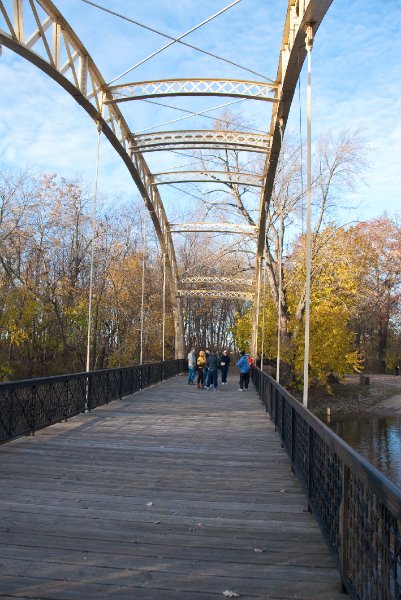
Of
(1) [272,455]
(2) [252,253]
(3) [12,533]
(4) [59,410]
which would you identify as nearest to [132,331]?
(2) [252,253]

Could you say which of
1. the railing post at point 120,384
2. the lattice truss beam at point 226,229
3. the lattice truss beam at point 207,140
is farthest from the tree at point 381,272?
the railing post at point 120,384

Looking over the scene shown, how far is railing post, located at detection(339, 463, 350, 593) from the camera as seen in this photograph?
2992 millimetres

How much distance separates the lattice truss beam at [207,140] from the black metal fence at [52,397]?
19.6 ft

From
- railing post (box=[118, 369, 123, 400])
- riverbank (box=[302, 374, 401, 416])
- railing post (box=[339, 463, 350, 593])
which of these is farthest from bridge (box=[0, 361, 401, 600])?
riverbank (box=[302, 374, 401, 416])

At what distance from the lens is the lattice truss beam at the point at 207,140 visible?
44.5ft

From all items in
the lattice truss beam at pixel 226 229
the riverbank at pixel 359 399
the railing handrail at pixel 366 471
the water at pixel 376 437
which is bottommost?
the water at pixel 376 437

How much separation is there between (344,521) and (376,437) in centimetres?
1830

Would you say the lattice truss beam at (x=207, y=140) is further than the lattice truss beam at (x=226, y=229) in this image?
No

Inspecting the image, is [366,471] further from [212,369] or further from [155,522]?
[212,369]

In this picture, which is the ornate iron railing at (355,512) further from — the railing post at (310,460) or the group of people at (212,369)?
the group of people at (212,369)

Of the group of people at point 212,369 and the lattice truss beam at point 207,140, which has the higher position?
the lattice truss beam at point 207,140

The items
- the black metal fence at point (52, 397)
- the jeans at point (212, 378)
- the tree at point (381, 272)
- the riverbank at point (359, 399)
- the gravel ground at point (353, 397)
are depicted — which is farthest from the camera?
the tree at point (381, 272)

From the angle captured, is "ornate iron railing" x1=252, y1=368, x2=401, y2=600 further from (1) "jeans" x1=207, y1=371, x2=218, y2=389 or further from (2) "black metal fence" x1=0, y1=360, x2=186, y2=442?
(1) "jeans" x1=207, y1=371, x2=218, y2=389

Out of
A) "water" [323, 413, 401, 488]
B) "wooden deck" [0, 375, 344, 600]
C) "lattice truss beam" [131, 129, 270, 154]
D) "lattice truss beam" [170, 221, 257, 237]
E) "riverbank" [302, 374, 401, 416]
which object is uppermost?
"lattice truss beam" [131, 129, 270, 154]
